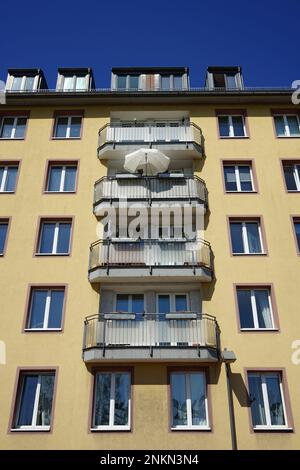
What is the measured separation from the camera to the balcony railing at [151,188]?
19125 millimetres

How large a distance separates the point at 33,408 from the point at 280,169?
14915 millimetres

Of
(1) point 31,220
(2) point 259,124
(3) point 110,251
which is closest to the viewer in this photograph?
(3) point 110,251

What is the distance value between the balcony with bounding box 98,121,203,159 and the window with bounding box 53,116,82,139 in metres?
1.51

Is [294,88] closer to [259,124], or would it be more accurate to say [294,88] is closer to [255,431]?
[259,124]

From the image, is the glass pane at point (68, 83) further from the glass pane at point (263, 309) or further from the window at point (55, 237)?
the glass pane at point (263, 309)

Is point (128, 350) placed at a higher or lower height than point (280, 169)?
lower

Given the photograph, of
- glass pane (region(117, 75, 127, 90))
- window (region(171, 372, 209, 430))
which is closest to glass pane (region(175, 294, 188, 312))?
window (region(171, 372, 209, 430))

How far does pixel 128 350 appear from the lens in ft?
50.1

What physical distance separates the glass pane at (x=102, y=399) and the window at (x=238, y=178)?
1025cm

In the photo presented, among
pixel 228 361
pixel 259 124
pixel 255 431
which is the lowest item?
pixel 255 431

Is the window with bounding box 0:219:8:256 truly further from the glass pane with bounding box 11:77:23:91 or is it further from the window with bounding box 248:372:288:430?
the window with bounding box 248:372:288:430

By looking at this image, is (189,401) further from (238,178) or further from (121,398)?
(238,178)

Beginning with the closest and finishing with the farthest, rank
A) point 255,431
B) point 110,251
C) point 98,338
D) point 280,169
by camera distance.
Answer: point 255,431
point 98,338
point 110,251
point 280,169

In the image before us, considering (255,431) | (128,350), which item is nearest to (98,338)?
(128,350)
